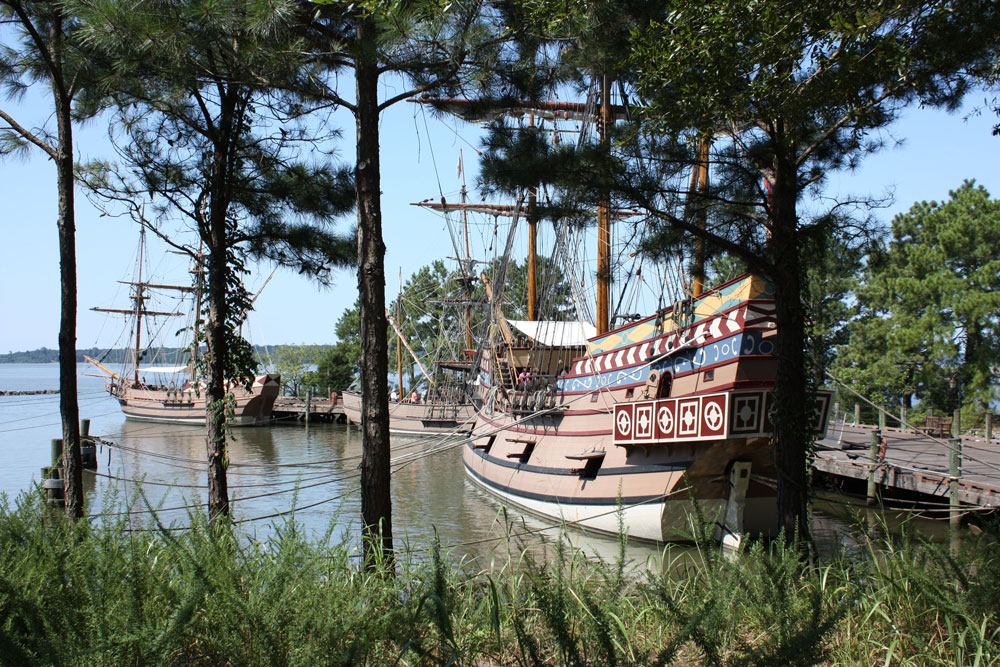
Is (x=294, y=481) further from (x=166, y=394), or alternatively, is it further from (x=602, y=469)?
(x=166, y=394)

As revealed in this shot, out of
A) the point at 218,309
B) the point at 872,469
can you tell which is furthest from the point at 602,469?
the point at 218,309

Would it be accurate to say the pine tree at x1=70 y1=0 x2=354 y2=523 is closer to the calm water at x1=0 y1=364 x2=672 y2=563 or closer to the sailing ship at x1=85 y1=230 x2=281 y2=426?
the calm water at x1=0 y1=364 x2=672 y2=563

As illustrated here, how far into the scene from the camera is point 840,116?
6520 mm

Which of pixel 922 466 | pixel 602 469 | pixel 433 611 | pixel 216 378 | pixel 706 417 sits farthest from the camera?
pixel 922 466

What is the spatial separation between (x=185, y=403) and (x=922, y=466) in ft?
130

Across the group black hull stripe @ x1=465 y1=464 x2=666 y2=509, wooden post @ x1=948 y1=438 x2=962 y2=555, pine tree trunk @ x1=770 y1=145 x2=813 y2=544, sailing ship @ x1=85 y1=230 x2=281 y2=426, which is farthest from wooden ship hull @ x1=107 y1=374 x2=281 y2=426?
pine tree trunk @ x1=770 y1=145 x2=813 y2=544

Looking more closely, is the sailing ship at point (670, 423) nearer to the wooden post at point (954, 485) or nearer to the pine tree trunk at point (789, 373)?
the pine tree trunk at point (789, 373)

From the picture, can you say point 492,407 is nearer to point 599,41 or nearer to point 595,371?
point 595,371

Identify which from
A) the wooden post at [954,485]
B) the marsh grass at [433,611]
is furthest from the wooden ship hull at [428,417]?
the marsh grass at [433,611]

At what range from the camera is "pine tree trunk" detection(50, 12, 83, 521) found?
22.6 ft

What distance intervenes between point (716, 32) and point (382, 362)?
10.7 ft

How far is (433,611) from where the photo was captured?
12.2ft

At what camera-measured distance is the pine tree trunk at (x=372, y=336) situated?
223 inches

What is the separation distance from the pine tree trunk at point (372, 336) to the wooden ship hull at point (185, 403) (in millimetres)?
36415
